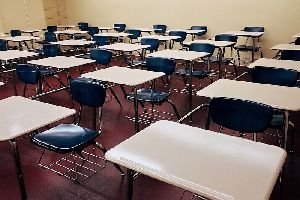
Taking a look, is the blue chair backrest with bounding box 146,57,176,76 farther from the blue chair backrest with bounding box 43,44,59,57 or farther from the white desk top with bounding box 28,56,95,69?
the blue chair backrest with bounding box 43,44,59,57

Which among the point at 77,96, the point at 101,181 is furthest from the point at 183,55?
the point at 101,181

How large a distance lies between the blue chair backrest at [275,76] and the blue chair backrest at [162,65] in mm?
1029

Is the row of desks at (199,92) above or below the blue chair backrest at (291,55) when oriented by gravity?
below

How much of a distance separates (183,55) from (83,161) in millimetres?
2142

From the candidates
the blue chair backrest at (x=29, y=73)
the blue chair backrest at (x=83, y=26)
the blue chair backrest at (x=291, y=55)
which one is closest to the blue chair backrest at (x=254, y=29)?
the blue chair backrest at (x=291, y=55)

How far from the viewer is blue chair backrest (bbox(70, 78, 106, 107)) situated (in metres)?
2.65

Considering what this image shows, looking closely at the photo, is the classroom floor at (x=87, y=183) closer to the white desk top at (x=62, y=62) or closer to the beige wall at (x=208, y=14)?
the white desk top at (x=62, y=62)

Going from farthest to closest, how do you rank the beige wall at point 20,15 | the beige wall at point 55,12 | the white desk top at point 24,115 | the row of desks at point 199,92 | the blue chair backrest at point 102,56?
the beige wall at point 55,12 < the beige wall at point 20,15 < the blue chair backrest at point 102,56 < the row of desks at point 199,92 < the white desk top at point 24,115

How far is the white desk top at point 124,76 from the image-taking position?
2.99 metres

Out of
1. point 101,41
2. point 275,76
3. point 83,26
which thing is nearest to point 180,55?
point 275,76

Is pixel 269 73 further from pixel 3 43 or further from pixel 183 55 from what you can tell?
pixel 3 43

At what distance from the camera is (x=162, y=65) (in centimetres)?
388

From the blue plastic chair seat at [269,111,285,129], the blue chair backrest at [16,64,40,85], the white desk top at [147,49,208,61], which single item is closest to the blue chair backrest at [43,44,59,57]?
the blue chair backrest at [16,64,40,85]

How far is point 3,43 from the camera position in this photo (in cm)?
635
